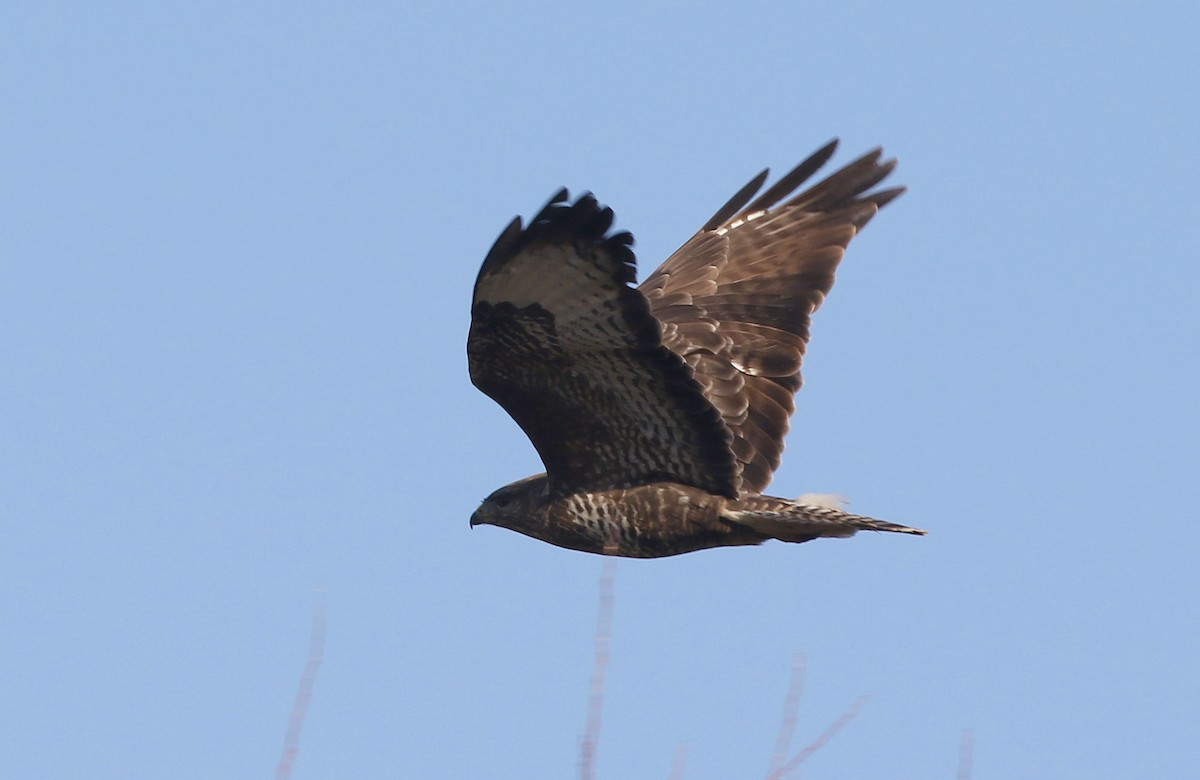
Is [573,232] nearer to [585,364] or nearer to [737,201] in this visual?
[585,364]

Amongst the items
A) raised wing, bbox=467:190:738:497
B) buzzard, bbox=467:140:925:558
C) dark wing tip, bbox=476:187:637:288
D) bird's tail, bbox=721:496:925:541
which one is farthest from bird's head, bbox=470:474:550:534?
dark wing tip, bbox=476:187:637:288

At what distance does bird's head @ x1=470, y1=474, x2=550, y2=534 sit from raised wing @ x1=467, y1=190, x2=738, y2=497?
0.16 m

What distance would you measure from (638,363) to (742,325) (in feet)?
5.72

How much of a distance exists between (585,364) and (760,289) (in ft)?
6.66

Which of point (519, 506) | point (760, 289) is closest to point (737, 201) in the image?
point (760, 289)

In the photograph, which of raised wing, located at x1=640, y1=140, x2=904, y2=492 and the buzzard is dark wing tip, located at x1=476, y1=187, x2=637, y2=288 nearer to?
the buzzard

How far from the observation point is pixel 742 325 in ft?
25.7

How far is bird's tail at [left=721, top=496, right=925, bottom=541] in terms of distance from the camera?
6270mm

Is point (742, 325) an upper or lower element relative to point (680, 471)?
upper

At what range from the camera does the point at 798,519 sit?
21.1ft

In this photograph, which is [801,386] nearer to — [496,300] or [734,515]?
[734,515]

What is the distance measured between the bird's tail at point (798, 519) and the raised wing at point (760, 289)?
41cm

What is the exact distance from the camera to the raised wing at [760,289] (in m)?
7.43

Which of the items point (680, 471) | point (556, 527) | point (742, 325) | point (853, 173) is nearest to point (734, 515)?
point (680, 471)
